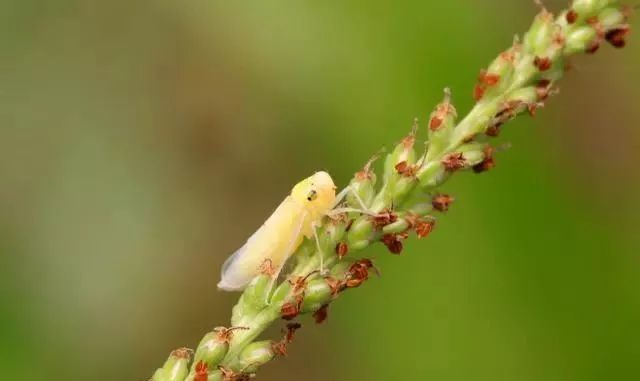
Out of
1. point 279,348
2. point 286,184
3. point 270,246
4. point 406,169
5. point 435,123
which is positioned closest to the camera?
point 279,348

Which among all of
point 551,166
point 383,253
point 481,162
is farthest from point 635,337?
point 481,162

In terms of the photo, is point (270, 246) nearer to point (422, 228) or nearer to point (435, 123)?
point (422, 228)

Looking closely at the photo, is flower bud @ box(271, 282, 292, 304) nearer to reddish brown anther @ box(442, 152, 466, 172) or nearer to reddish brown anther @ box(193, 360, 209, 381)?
reddish brown anther @ box(193, 360, 209, 381)

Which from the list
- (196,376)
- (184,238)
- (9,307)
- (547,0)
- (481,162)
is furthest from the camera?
(184,238)

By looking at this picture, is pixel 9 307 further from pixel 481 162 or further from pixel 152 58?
pixel 481 162

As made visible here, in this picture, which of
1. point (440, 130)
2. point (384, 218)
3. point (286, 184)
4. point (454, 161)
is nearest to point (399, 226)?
point (384, 218)

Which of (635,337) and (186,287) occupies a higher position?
(186,287)
